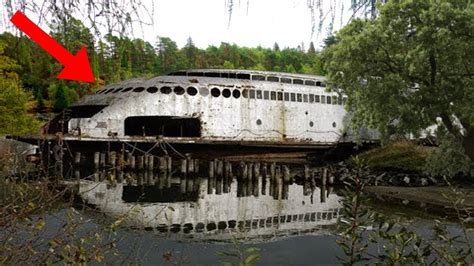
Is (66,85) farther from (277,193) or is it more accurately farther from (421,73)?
(421,73)

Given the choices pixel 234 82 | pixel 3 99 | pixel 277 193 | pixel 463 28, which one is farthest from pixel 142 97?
pixel 463 28

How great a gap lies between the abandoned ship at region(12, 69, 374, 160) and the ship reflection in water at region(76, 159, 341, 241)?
245 cm

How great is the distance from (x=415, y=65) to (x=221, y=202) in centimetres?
954

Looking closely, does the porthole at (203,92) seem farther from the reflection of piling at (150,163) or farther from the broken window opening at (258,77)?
the reflection of piling at (150,163)

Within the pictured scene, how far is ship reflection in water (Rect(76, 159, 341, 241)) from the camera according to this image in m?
A: 15.6

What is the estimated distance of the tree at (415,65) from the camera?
62.7 feet

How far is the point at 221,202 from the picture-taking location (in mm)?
20875

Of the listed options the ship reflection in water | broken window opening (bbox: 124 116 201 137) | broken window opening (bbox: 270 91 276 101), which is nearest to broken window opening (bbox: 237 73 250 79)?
broken window opening (bbox: 270 91 276 101)

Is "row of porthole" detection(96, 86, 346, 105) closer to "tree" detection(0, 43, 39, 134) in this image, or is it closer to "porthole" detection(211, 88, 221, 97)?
"porthole" detection(211, 88, 221, 97)

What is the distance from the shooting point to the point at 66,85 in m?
45.7

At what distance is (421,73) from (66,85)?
3417 centimetres

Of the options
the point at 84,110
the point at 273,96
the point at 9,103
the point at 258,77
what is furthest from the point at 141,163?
the point at 258,77

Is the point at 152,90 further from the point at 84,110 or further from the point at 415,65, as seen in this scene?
the point at 415,65

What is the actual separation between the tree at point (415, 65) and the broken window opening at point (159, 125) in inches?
550
